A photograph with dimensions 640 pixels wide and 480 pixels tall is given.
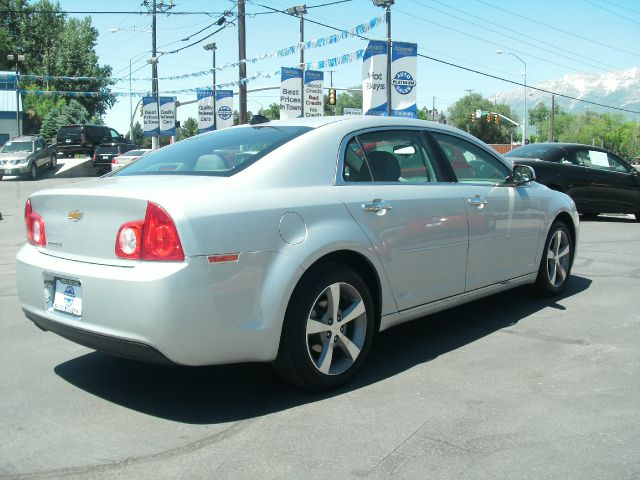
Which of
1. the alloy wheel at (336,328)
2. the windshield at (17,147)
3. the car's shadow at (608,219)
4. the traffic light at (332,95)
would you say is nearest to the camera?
the alloy wheel at (336,328)

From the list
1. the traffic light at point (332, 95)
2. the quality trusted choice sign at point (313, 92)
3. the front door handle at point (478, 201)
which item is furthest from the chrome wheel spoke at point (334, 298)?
the traffic light at point (332, 95)

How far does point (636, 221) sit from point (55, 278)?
531 inches

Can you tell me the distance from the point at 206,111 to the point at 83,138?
10.8 meters

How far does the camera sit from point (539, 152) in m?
13.3

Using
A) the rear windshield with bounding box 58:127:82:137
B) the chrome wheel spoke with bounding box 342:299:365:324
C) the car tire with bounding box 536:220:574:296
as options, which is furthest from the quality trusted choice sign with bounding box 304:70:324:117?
the rear windshield with bounding box 58:127:82:137

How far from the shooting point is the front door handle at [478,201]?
5.01 m

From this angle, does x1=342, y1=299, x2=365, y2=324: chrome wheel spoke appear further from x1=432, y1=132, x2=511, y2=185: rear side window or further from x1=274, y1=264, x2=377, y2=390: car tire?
x1=432, y1=132, x2=511, y2=185: rear side window

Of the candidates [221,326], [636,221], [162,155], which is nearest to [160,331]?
[221,326]

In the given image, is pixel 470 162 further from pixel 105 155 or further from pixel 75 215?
pixel 105 155

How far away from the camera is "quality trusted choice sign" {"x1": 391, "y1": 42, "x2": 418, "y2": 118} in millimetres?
17312

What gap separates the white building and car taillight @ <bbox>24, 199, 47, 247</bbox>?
5730cm

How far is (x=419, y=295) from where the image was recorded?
456 cm

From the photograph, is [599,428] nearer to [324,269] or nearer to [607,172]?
[324,269]

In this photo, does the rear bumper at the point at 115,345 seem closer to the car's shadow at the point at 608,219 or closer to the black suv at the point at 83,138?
the car's shadow at the point at 608,219
